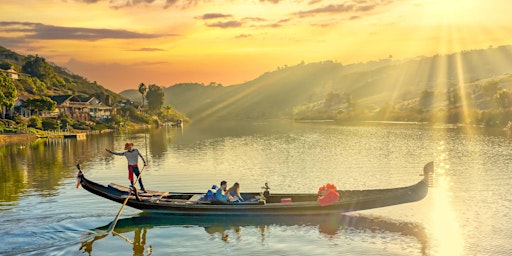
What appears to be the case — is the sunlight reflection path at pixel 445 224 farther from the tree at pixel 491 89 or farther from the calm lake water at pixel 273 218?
the tree at pixel 491 89

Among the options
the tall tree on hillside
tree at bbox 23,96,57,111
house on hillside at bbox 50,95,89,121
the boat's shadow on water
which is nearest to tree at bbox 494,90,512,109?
the boat's shadow on water

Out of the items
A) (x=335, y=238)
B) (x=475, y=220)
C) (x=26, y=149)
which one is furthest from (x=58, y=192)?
(x=26, y=149)

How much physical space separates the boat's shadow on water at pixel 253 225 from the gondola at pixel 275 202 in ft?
1.96

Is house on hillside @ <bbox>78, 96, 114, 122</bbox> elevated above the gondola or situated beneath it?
elevated above

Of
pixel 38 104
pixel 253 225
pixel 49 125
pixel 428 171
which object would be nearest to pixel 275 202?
pixel 253 225

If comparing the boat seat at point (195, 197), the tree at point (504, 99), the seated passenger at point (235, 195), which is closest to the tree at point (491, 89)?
the tree at point (504, 99)

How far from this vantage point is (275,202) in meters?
30.5

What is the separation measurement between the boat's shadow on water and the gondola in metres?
0.60

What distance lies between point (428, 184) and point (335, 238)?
22.8ft

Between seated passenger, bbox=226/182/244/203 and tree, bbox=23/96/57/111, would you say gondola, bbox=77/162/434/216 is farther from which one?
tree, bbox=23/96/57/111

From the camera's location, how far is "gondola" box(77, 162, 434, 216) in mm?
27953

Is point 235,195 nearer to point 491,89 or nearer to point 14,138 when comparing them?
point 14,138

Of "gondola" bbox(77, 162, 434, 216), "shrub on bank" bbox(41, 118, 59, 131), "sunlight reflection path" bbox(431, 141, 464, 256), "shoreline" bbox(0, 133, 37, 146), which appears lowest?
"sunlight reflection path" bbox(431, 141, 464, 256)

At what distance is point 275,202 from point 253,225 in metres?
2.62
